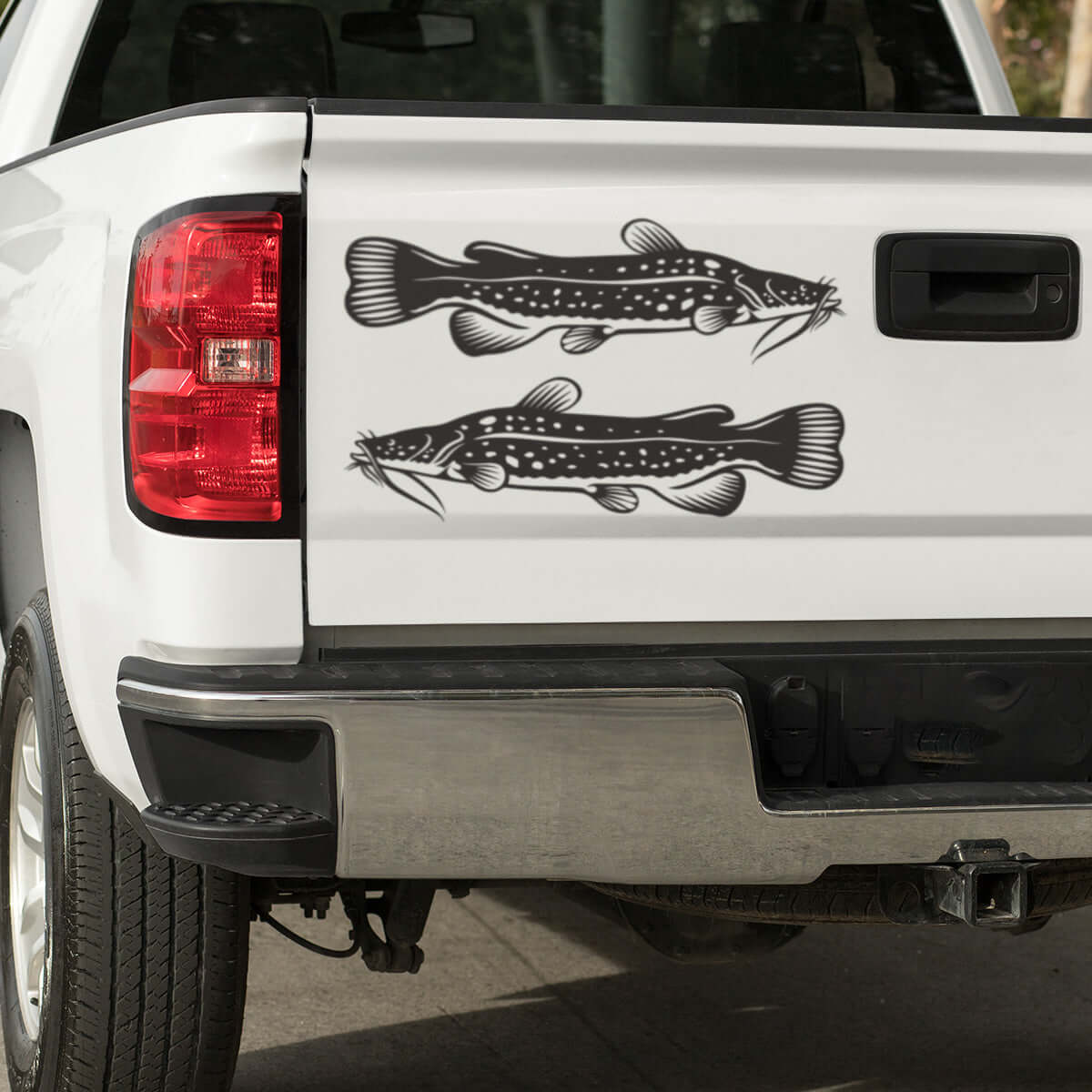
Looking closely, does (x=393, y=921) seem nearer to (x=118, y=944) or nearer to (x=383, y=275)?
(x=118, y=944)

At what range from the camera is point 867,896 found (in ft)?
9.40

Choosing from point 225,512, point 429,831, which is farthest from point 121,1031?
point 225,512

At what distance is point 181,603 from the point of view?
95.3 inches

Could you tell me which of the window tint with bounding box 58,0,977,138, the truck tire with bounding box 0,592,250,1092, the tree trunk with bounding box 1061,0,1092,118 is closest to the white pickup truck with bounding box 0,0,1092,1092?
the truck tire with bounding box 0,592,250,1092

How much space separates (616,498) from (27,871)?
60.6 inches

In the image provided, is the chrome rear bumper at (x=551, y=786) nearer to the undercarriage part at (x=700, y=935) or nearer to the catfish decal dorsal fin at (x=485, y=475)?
the catfish decal dorsal fin at (x=485, y=475)

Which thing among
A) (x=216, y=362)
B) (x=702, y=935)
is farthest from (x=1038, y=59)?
(x=216, y=362)

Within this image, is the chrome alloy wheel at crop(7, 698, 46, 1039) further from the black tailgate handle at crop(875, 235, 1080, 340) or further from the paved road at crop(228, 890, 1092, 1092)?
the black tailgate handle at crop(875, 235, 1080, 340)

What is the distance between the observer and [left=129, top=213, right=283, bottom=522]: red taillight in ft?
7.84

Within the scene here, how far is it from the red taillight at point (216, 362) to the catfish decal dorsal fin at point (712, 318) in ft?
1.87

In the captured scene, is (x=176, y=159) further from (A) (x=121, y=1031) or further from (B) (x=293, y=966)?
(B) (x=293, y=966)

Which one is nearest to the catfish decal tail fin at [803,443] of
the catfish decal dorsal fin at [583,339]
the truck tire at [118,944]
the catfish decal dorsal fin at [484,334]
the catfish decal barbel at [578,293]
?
the catfish decal barbel at [578,293]

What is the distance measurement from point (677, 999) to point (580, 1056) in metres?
0.44

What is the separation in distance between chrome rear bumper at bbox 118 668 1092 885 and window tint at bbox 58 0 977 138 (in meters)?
1.99
